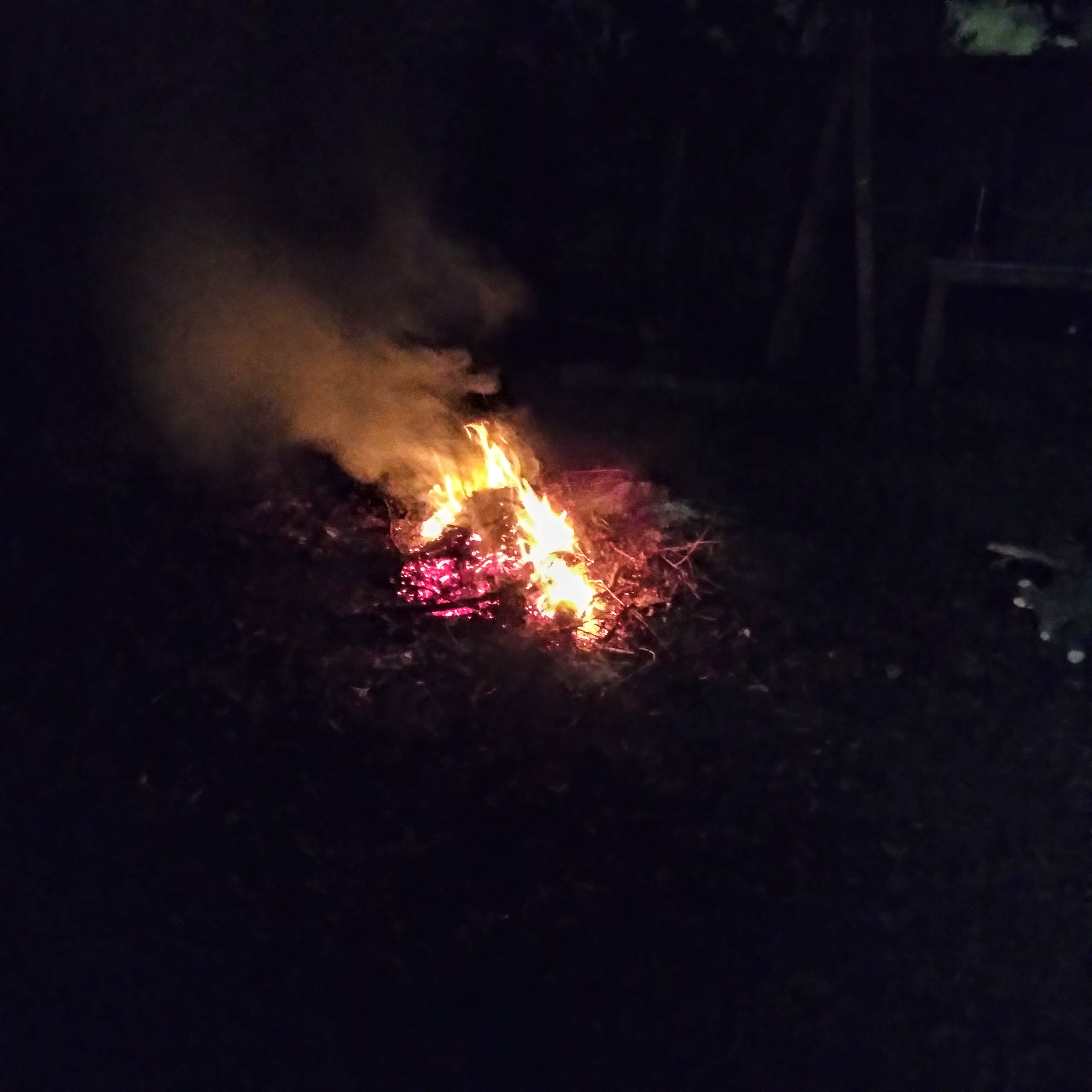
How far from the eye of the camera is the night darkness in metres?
3.33

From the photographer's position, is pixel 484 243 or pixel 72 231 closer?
pixel 72 231

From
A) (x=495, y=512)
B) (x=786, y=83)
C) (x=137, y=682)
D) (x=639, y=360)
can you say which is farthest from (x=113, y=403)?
(x=786, y=83)

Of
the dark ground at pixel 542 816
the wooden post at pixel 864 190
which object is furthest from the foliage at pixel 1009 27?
the dark ground at pixel 542 816

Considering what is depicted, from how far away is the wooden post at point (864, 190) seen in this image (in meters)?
5.17

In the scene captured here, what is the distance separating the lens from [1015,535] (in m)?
4.80

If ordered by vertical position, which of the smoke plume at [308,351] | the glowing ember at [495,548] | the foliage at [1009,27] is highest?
the foliage at [1009,27]

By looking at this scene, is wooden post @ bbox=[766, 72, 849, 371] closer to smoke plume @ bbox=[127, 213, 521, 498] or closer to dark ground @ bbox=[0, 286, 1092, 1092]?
dark ground @ bbox=[0, 286, 1092, 1092]

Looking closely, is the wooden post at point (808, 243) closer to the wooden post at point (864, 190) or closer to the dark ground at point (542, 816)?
the wooden post at point (864, 190)

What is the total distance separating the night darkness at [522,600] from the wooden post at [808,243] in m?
0.03

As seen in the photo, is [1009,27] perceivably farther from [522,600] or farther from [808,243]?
[522,600]

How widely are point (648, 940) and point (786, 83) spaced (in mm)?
4328

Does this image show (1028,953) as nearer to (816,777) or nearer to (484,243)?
(816,777)

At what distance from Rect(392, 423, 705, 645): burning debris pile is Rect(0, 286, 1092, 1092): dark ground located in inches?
6.9

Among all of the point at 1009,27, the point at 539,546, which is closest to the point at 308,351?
the point at 539,546
